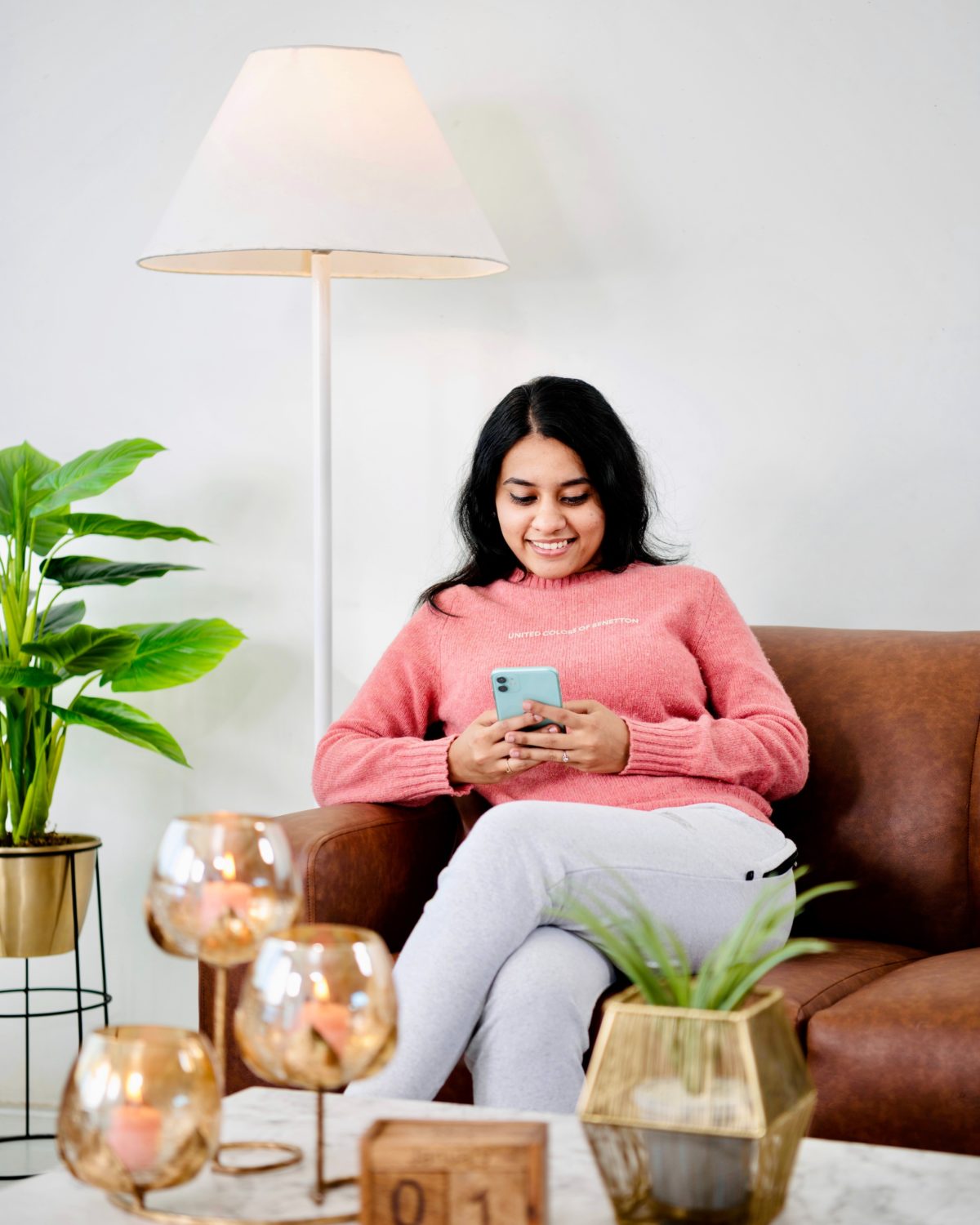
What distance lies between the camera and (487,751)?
189 centimetres

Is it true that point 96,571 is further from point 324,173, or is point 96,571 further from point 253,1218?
point 253,1218

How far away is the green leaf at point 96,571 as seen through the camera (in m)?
2.38

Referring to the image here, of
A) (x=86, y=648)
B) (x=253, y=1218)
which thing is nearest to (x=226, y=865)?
(x=253, y=1218)

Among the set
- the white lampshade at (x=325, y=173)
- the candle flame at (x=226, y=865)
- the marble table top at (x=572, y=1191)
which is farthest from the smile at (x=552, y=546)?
the candle flame at (x=226, y=865)

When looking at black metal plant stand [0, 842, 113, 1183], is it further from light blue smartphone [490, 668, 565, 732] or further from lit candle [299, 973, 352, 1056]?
lit candle [299, 973, 352, 1056]

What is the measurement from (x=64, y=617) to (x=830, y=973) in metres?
1.40

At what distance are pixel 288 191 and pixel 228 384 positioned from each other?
0.60 m

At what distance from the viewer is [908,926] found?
1.93 metres

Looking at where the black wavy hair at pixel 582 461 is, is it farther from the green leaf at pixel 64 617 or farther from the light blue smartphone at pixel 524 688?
the green leaf at pixel 64 617

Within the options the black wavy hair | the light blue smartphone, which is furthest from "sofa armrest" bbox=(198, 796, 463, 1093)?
the black wavy hair

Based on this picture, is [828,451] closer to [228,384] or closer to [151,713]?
[228,384]

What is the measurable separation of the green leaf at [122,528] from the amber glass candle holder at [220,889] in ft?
4.74

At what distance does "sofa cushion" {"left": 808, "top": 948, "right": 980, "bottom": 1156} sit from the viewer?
1432 millimetres

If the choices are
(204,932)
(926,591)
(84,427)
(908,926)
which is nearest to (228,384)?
(84,427)
